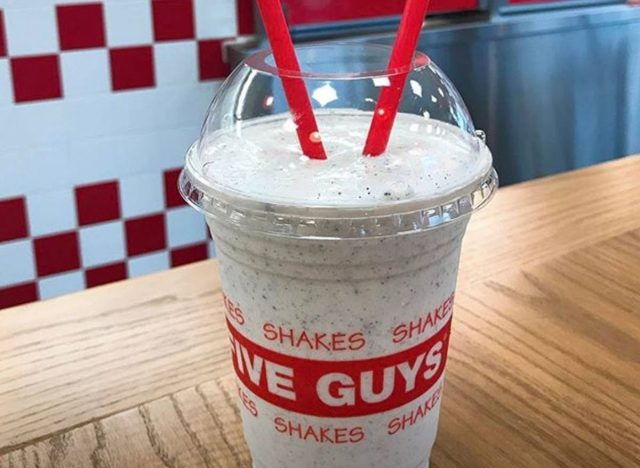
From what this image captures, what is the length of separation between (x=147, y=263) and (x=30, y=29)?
60 centimetres

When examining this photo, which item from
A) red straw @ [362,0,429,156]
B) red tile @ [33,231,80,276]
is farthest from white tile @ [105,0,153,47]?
red straw @ [362,0,429,156]

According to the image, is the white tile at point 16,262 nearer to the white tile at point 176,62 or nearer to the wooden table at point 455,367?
the white tile at point 176,62

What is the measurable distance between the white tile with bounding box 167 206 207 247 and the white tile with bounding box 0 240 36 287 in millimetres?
326

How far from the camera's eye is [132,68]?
1823mm

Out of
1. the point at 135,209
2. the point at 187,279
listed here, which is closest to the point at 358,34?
the point at 135,209

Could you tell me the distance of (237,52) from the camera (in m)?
1.84

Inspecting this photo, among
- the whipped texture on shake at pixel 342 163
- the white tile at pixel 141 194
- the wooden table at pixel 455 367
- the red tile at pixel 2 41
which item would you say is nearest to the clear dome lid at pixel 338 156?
the whipped texture on shake at pixel 342 163

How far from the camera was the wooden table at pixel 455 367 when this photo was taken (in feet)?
2.18

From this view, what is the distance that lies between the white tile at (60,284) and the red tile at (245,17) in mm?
683

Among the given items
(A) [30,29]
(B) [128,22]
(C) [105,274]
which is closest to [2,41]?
(A) [30,29]

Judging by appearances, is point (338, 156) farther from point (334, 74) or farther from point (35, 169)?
point (35, 169)

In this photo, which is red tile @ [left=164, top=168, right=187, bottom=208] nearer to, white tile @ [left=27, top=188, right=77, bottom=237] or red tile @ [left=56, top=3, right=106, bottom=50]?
white tile @ [left=27, top=188, right=77, bottom=237]

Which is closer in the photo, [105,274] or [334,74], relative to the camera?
[334,74]

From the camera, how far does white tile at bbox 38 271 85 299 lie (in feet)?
6.19
